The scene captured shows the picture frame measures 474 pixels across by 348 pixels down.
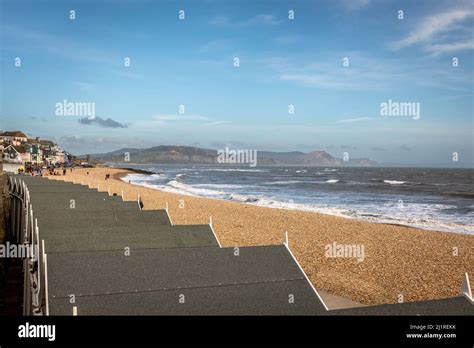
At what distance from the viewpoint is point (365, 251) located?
12.9 m

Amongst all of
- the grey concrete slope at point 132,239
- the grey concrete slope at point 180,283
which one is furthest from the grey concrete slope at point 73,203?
the grey concrete slope at point 180,283

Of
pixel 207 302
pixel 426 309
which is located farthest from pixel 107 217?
pixel 426 309

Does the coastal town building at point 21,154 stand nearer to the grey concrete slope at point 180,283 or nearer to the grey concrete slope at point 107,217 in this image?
the grey concrete slope at point 107,217

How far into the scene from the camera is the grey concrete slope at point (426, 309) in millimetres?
2812

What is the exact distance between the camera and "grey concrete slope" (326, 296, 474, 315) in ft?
9.23

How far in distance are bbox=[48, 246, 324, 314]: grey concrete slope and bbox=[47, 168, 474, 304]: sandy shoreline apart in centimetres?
518

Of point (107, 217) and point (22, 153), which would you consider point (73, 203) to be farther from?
point (22, 153)

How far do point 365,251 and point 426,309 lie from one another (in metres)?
10.5

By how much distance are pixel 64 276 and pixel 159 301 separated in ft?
2.64

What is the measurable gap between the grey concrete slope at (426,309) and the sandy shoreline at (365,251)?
5.51 meters

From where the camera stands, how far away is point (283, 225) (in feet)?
58.1

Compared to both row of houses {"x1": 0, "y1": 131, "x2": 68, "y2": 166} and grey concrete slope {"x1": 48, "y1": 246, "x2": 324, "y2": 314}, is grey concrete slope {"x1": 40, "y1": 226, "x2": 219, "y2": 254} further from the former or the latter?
row of houses {"x1": 0, "y1": 131, "x2": 68, "y2": 166}
